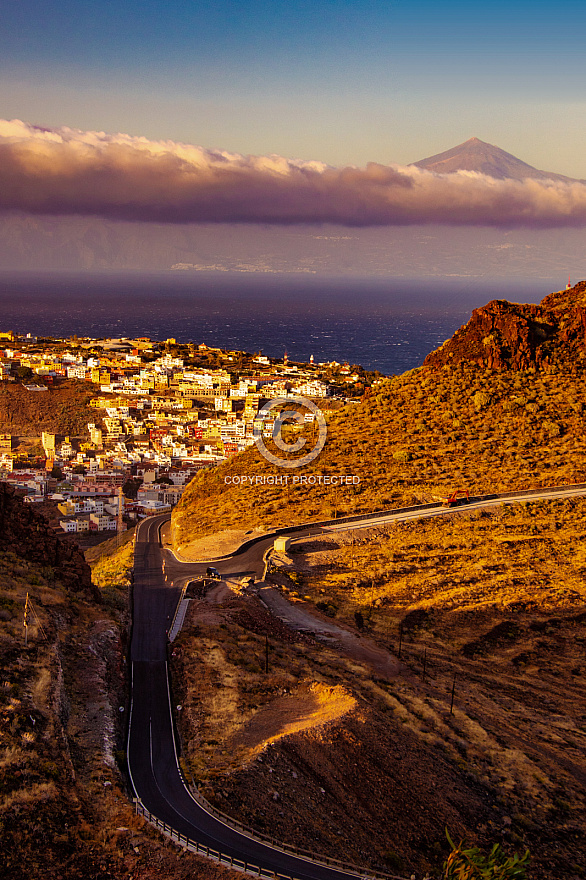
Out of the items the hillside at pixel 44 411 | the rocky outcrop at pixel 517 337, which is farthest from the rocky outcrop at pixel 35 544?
the hillside at pixel 44 411

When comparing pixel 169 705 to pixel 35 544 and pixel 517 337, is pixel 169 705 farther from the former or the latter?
pixel 517 337

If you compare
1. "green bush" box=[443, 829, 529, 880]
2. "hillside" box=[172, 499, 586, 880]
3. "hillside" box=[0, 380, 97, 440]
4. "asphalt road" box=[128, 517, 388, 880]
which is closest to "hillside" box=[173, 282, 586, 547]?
"hillside" box=[172, 499, 586, 880]

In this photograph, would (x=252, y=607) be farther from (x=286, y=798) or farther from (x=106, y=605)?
(x=286, y=798)

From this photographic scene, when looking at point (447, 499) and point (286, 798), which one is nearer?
point (286, 798)

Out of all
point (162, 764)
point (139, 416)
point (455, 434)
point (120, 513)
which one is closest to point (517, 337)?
point (455, 434)

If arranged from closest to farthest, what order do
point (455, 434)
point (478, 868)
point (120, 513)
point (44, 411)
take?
point (478, 868), point (455, 434), point (120, 513), point (44, 411)

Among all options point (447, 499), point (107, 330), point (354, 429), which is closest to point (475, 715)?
point (447, 499)

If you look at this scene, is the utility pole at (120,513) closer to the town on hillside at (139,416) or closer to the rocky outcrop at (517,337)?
the town on hillside at (139,416)
